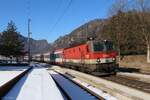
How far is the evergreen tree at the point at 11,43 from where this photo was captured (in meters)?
105

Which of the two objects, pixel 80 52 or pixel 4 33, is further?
pixel 4 33

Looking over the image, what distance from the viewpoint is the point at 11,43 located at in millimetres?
110500

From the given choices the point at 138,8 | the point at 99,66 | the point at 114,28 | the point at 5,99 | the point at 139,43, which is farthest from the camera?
the point at 114,28

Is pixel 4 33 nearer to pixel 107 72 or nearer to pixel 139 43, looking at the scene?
pixel 139 43

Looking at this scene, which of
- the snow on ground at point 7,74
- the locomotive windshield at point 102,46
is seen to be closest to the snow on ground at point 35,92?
the snow on ground at point 7,74

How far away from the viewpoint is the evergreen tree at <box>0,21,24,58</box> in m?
105

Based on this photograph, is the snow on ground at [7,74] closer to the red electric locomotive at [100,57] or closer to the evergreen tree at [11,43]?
the red electric locomotive at [100,57]

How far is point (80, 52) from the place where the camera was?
3847 centimetres

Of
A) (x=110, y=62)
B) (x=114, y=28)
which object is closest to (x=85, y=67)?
(x=110, y=62)

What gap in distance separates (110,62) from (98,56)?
3.66 feet

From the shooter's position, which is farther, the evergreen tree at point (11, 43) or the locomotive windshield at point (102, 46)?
the evergreen tree at point (11, 43)

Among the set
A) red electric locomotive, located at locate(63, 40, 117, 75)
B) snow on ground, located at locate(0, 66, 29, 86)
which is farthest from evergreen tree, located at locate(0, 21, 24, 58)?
red electric locomotive, located at locate(63, 40, 117, 75)

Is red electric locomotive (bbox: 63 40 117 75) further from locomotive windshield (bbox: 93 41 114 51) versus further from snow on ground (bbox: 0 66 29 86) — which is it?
snow on ground (bbox: 0 66 29 86)

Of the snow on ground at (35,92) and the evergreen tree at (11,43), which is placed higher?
the evergreen tree at (11,43)
